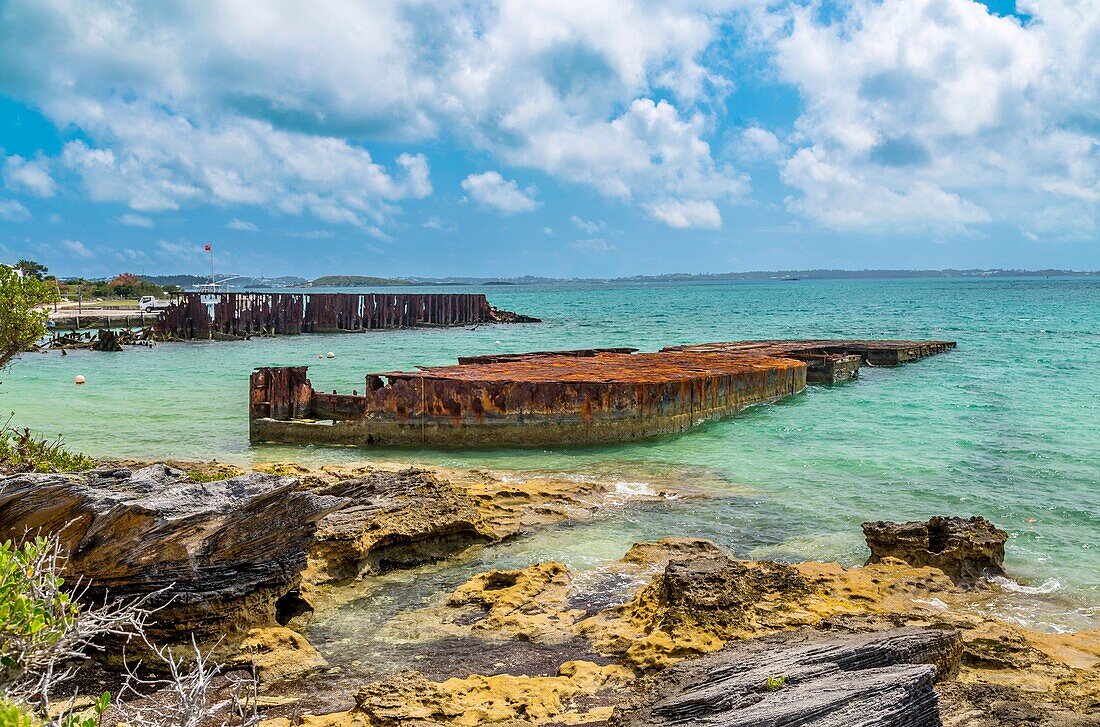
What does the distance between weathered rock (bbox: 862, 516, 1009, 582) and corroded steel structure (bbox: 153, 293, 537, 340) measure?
42.6 m

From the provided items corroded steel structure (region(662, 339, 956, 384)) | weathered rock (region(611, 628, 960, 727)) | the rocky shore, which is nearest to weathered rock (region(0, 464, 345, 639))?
the rocky shore

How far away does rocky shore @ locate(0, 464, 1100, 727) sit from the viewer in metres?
4.73

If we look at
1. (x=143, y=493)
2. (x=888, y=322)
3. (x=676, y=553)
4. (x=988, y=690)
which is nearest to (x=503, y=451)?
(x=676, y=553)

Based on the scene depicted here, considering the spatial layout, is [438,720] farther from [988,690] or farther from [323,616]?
[988,690]

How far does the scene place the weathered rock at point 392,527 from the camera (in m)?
7.85

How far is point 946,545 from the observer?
26.9 feet

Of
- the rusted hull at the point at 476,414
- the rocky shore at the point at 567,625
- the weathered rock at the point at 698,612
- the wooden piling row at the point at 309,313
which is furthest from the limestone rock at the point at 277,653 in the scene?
the wooden piling row at the point at 309,313

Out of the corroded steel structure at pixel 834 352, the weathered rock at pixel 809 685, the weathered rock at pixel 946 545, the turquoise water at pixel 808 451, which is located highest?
the corroded steel structure at pixel 834 352

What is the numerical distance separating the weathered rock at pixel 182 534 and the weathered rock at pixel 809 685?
2693 mm

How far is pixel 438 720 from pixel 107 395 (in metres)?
21.0

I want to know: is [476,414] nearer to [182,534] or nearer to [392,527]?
[392,527]

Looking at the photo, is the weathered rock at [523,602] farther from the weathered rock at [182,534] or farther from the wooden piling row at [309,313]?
the wooden piling row at [309,313]

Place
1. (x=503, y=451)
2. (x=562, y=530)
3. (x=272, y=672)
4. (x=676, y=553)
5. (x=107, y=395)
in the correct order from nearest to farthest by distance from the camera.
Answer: (x=272, y=672) < (x=676, y=553) < (x=562, y=530) < (x=503, y=451) < (x=107, y=395)

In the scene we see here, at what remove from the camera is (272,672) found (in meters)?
5.69
